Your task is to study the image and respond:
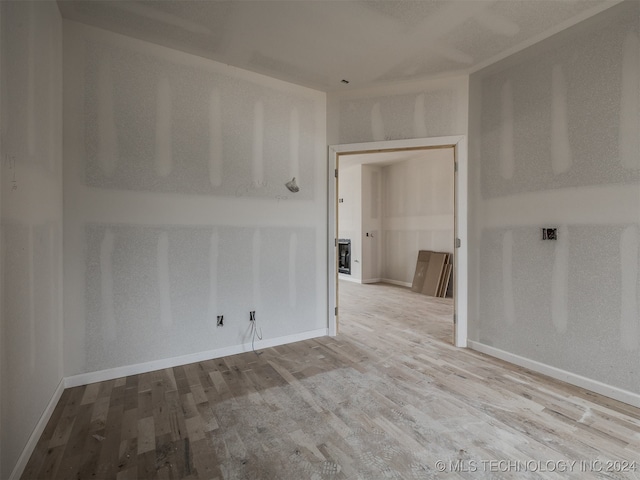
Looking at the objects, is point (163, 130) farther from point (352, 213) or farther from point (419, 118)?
point (352, 213)

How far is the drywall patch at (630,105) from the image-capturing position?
6.84 feet

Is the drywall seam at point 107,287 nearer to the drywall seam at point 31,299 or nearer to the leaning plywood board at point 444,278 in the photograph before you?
the drywall seam at point 31,299

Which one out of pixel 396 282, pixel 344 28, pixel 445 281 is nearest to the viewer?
pixel 344 28

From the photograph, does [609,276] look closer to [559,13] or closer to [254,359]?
[559,13]

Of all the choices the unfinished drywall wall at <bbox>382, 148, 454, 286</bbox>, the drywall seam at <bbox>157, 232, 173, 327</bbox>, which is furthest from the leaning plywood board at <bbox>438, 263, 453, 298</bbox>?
the drywall seam at <bbox>157, 232, 173, 327</bbox>

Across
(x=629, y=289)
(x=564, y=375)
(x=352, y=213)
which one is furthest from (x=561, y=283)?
(x=352, y=213)

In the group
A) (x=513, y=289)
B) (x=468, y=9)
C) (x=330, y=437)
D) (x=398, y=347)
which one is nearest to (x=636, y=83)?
(x=468, y=9)

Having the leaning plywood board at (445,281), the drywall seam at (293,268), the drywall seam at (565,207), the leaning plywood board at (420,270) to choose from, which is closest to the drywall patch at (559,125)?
the drywall seam at (565,207)

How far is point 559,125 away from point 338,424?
285 cm

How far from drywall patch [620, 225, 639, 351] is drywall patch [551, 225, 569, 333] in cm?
33

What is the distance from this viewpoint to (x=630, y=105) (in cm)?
212

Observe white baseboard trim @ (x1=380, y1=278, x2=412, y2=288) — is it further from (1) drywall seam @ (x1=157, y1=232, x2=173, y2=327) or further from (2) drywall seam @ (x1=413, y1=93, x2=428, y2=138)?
(1) drywall seam @ (x1=157, y1=232, x2=173, y2=327)

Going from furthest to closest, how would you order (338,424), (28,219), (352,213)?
(352,213) → (338,424) → (28,219)

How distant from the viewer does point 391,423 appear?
1.92 meters
